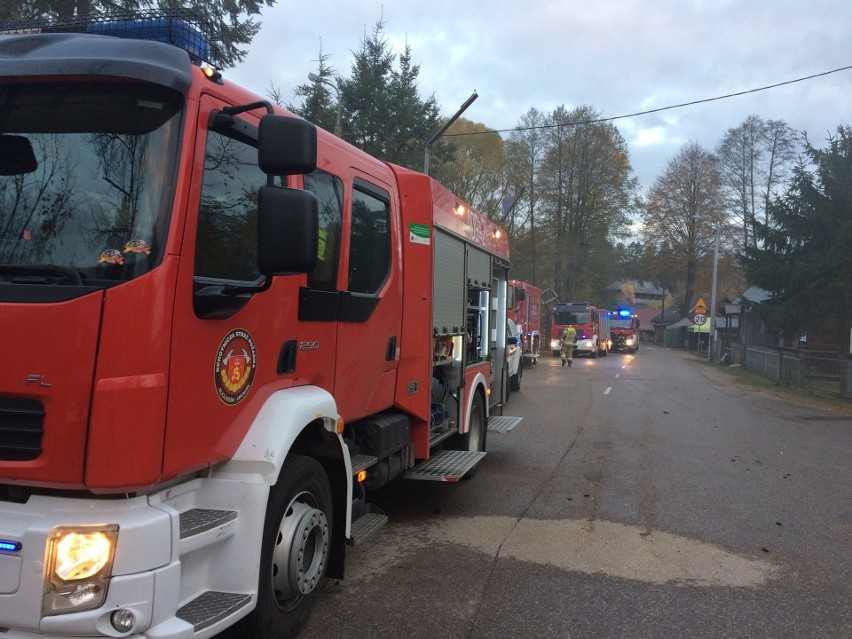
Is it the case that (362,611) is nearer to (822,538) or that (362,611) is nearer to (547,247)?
(822,538)

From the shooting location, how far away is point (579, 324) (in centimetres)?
3678

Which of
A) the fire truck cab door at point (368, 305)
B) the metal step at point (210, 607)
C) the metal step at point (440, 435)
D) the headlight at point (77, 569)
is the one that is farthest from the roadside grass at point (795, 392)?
the headlight at point (77, 569)

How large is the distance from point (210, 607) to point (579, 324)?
115ft

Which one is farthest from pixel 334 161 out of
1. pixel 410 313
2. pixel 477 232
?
pixel 477 232

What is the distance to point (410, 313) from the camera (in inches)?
210

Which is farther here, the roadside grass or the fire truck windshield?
the roadside grass

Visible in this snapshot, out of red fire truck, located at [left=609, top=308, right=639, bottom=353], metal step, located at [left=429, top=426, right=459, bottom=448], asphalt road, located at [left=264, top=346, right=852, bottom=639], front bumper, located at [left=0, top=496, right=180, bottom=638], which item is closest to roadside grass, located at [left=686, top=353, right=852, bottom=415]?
asphalt road, located at [left=264, top=346, right=852, bottom=639]

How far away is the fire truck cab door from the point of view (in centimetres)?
434

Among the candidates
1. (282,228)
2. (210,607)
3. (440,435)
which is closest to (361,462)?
(210,607)

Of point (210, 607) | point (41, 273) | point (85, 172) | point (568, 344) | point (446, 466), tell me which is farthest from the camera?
point (568, 344)

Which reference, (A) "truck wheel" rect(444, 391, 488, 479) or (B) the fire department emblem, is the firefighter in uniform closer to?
(A) "truck wheel" rect(444, 391, 488, 479)

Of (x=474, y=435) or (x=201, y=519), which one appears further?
(x=474, y=435)

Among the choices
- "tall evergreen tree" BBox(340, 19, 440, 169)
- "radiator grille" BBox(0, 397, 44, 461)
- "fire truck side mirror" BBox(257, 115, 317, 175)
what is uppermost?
"tall evergreen tree" BBox(340, 19, 440, 169)

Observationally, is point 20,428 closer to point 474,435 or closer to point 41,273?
point 41,273
